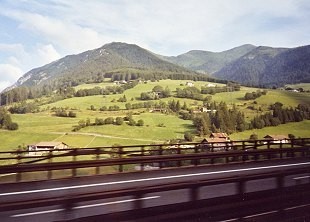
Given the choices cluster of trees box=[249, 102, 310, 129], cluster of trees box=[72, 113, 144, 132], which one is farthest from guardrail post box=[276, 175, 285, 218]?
cluster of trees box=[72, 113, 144, 132]

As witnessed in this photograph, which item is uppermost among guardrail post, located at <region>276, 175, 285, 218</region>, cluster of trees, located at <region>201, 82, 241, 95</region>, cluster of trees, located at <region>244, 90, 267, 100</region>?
cluster of trees, located at <region>201, 82, 241, 95</region>

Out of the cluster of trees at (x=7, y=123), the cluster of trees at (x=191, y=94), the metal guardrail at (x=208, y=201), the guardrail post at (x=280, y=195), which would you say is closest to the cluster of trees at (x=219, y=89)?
the cluster of trees at (x=191, y=94)

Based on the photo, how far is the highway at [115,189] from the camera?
27.5 feet

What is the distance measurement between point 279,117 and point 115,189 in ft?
215

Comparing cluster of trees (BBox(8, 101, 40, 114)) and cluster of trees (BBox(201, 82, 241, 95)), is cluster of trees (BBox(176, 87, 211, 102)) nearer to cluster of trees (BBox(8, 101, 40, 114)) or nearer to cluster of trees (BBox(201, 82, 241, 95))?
cluster of trees (BBox(201, 82, 241, 95))

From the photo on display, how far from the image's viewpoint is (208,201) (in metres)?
7.81

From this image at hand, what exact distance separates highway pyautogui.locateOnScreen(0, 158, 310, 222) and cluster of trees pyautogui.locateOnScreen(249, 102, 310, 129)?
46.8 metres

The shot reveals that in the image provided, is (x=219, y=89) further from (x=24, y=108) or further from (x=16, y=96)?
(x=16, y=96)

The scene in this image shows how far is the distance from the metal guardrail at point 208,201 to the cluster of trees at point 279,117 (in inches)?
2196

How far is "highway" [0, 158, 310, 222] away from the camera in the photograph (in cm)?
839

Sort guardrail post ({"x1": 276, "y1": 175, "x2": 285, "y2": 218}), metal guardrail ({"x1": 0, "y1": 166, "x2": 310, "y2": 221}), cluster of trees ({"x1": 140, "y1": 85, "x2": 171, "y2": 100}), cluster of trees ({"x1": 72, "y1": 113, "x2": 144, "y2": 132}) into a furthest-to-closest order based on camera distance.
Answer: cluster of trees ({"x1": 140, "y1": 85, "x2": 171, "y2": 100}), cluster of trees ({"x1": 72, "y1": 113, "x2": 144, "y2": 132}), guardrail post ({"x1": 276, "y1": 175, "x2": 285, "y2": 218}), metal guardrail ({"x1": 0, "y1": 166, "x2": 310, "y2": 221})

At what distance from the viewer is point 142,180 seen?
47.1 feet

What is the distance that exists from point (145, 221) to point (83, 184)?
Answer: 718cm

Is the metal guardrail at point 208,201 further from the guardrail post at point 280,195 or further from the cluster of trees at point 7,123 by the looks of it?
the cluster of trees at point 7,123
